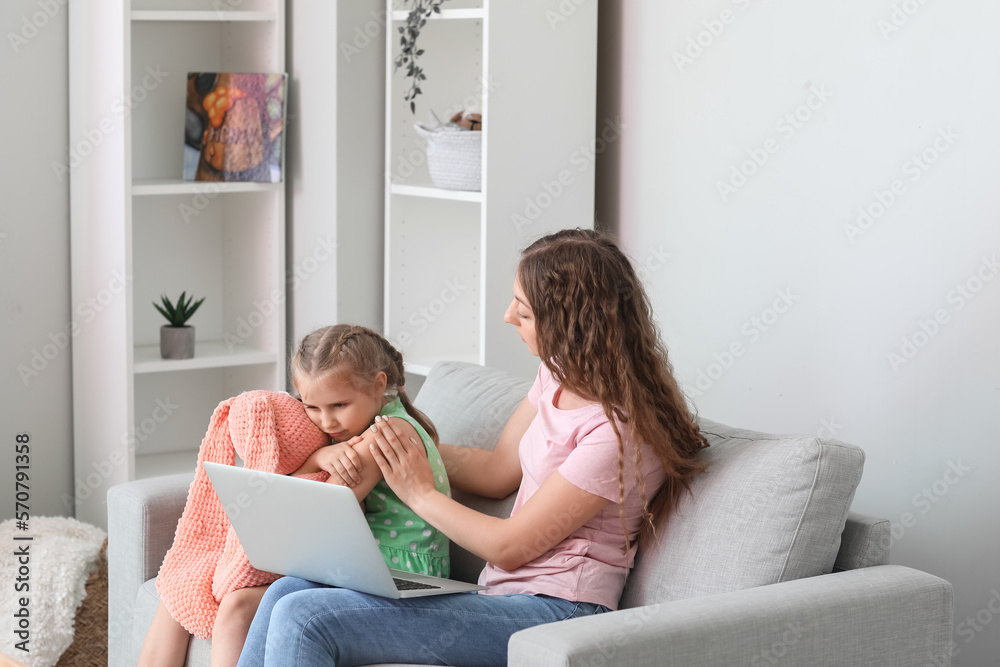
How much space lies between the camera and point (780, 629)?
147 cm

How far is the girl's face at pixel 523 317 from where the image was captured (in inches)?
68.3

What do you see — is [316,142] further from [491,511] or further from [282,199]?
[491,511]

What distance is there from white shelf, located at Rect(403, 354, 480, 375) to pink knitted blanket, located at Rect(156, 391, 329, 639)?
2.71 feet

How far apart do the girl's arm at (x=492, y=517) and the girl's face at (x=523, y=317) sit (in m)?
0.22

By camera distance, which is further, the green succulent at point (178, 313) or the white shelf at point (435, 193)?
the green succulent at point (178, 313)

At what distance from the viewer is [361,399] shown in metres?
1.88

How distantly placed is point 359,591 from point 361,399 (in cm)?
36

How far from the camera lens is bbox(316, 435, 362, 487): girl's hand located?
1798mm
